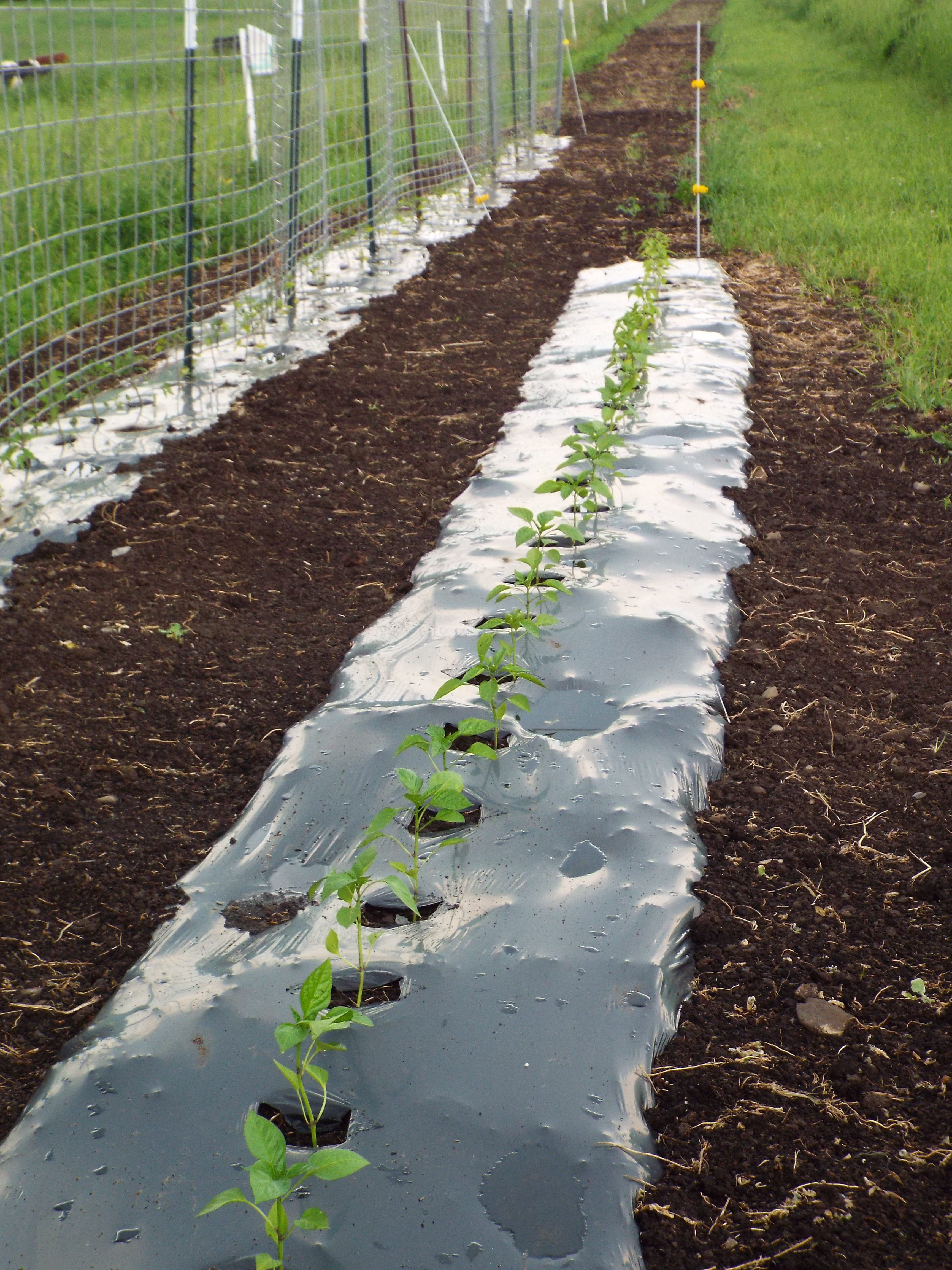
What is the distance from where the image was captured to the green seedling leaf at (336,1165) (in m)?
1.10

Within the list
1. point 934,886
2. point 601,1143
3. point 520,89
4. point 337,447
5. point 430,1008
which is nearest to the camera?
point 601,1143

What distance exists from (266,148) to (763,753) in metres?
4.06

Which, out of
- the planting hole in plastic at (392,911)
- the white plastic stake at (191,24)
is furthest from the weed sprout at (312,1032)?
the white plastic stake at (191,24)

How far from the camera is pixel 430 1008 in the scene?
4.95 feet

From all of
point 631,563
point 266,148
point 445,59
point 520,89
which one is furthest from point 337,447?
point 520,89

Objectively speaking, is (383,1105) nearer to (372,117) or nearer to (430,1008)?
(430,1008)

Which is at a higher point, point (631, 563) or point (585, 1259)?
point (631, 563)

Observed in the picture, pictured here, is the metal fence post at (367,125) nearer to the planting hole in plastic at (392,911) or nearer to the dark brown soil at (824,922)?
the dark brown soil at (824,922)

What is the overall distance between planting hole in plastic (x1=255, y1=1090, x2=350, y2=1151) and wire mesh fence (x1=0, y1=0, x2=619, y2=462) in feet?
7.68

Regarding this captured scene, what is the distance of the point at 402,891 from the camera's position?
1.57m

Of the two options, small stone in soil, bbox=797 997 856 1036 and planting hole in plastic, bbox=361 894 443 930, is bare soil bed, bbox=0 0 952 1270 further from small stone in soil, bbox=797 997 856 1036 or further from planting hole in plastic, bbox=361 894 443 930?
planting hole in plastic, bbox=361 894 443 930

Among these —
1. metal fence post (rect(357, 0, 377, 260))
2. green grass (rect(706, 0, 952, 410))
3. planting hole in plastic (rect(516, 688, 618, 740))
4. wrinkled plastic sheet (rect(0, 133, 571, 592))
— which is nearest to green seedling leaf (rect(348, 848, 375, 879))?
planting hole in plastic (rect(516, 688, 618, 740))

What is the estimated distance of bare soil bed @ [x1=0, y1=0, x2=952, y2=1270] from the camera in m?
1.36

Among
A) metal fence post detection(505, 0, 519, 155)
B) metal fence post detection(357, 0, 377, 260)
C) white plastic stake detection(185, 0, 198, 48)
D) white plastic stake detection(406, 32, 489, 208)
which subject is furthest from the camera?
metal fence post detection(505, 0, 519, 155)
